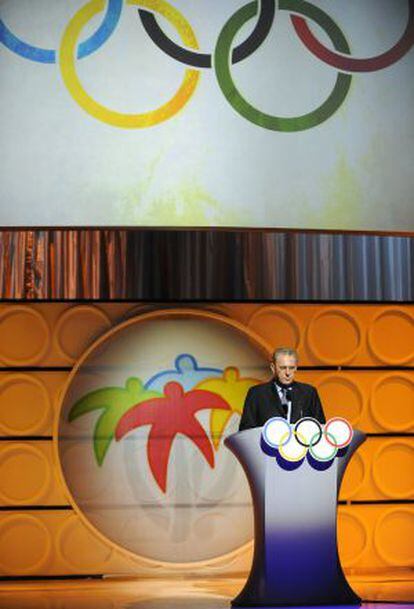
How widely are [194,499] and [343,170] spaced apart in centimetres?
235

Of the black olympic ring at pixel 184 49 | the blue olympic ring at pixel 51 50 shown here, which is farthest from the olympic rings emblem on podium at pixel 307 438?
the blue olympic ring at pixel 51 50

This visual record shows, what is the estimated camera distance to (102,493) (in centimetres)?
636

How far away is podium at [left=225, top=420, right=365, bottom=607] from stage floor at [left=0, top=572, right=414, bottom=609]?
344 millimetres

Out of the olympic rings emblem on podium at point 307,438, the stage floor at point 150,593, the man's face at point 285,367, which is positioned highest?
the man's face at point 285,367

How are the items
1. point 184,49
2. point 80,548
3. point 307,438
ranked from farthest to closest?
point 184,49 → point 80,548 → point 307,438

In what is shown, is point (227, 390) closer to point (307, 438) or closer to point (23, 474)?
point (23, 474)

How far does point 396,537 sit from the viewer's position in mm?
6480

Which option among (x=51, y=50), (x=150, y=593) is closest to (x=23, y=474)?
(x=150, y=593)

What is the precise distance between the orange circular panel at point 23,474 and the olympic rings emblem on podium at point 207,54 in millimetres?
2172

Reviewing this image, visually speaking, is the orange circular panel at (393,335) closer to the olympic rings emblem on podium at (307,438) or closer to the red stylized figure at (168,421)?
the red stylized figure at (168,421)

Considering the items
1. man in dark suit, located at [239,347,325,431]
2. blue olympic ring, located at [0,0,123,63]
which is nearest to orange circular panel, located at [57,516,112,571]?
man in dark suit, located at [239,347,325,431]

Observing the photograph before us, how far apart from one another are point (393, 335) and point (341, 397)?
20.2 inches

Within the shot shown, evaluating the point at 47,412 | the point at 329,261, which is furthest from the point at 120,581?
the point at 329,261

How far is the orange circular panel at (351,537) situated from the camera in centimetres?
643
